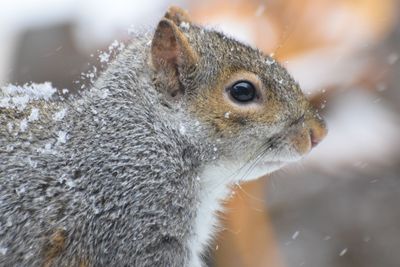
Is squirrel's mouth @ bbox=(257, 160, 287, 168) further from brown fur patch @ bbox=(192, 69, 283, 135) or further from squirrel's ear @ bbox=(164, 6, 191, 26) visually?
squirrel's ear @ bbox=(164, 6, 191, 26)

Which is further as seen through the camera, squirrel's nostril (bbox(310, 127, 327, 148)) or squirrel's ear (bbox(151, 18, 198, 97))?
squirrel's nostril (bbox(310, 127, 327, 148))

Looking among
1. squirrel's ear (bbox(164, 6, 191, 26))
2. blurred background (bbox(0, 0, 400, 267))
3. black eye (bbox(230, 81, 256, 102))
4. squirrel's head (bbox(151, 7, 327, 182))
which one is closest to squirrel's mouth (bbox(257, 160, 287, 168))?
squirrel's head (bbox(151, 7, 327, 182))

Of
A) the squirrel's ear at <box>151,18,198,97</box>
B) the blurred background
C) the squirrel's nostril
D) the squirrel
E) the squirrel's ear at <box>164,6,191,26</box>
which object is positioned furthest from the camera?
the blurred background

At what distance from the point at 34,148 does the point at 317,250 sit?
6.13 ft

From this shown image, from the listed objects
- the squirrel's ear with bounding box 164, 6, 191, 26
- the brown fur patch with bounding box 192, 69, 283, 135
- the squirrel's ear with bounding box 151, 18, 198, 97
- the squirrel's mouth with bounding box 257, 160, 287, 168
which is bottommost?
the squirrel's mouth with bounding box 257, 160, 287, 168

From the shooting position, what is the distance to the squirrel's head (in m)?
1.66

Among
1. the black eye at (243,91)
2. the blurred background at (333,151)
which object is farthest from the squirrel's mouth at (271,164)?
the blurred background at (333,151)

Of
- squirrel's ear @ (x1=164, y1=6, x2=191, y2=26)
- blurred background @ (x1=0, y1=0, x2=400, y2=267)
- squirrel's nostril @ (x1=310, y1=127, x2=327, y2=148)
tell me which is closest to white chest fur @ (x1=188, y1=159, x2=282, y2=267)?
squirrel's nostril @ (x1=310, y1=127, x2=327, y2=148)

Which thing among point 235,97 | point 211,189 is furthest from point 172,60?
point 211,189

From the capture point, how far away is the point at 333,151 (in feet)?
10.8

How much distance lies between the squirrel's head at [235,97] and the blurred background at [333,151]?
1.25m

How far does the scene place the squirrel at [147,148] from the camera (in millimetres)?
1507

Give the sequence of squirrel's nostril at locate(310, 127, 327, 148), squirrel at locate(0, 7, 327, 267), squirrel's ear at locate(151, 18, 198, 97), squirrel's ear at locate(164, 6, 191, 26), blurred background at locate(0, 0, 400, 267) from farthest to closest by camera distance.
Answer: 1. blurred background at locate(0, 0, 400, 267)
2. squirrel's ear at locate(164, 6, 191, 26)
3. squirrel's nostril at locate(310, 127, 327, 148)
4. squirrel's ear at locate(151, 18, 198, 97)
5. squirrel at locate(0, 7, 327, 267)

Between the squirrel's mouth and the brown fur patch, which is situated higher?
the brown fur patch
